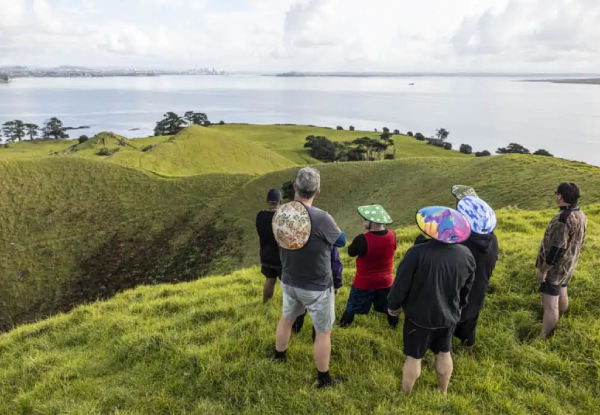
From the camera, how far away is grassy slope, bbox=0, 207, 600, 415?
15.0 ft

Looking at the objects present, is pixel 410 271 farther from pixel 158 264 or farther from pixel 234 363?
pixel 158 264

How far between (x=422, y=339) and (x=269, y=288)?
373cm

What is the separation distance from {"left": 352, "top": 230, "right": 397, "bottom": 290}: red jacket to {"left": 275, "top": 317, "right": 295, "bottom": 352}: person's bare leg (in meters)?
1.45

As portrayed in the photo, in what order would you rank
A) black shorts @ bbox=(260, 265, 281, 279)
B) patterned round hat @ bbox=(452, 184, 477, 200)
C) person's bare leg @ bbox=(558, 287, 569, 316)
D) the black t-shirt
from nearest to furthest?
patterned round hat @ bbox=(452, 184, 477, 200), person's bare leg @ bbox=(558, 287, 569, 316), the black t-shirt, black shorts @ bbox=(260, 265, 281, 279)

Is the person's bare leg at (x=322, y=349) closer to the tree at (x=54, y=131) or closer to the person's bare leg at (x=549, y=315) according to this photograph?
the person's bare leg at (x=549, y=315)

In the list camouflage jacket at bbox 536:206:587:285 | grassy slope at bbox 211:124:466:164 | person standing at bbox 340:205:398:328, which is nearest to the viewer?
camouflage jacket at bbox 536:206:587:285

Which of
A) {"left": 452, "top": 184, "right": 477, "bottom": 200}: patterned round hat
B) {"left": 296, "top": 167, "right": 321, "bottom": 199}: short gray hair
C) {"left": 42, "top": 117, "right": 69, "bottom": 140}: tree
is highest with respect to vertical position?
{"left": 296, "top": 167, "right": 321, "bottom": 199}: short gray hair

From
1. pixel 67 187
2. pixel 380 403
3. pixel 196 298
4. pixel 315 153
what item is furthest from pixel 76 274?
pixel 315 153

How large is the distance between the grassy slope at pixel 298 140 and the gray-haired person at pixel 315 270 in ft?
233

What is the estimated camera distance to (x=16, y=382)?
580 centimetres

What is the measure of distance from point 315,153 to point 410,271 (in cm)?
7878

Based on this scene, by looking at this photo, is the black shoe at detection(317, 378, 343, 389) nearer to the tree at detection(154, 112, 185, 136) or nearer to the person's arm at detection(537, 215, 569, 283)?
the person's arm at detection(537, 215, 569, 283)

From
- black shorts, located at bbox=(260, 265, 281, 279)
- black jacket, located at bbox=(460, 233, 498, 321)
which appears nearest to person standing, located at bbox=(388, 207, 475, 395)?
black jacket, located at bbox=(460, 233, 498, 321)

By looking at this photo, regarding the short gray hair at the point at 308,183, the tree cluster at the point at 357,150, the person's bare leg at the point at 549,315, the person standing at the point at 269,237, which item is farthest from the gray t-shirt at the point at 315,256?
the tree cluster at the point at 357,150
